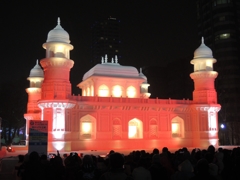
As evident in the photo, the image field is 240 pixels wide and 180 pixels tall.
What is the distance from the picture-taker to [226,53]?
173 ft

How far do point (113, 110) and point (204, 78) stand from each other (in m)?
10.9

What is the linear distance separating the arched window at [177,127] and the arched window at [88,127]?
371 inches

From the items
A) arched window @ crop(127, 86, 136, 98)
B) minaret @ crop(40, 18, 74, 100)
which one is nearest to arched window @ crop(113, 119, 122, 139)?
arched window @ crop(127, 86, 136, 98)

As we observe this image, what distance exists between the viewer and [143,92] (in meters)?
44.5

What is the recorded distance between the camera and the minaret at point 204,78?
112 ft

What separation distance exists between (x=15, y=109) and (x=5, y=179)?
3190 cm

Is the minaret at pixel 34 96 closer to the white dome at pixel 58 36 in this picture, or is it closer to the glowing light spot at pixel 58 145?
the white dome at pixel 58 36

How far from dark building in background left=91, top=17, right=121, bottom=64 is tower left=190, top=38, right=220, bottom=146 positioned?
252ft

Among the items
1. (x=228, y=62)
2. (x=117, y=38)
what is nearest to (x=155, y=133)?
(x=228, y=62)

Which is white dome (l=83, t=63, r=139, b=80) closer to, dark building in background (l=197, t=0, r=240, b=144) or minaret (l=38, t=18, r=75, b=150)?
minaret (l=38, t=18, r=75, b=150)

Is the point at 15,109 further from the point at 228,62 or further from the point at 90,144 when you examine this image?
the point at 228,62

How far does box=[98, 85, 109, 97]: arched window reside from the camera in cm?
3516

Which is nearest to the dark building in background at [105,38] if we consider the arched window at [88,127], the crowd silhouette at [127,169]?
the arched window at [88,127]

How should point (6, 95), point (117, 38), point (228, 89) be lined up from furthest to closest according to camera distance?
point (117, 38) < point (228, 89) < point (6, 95)
